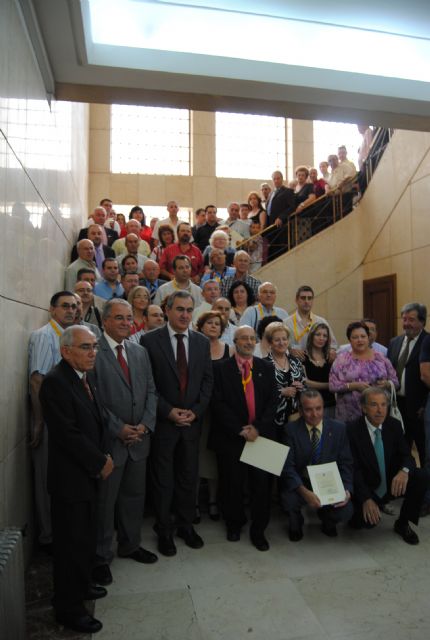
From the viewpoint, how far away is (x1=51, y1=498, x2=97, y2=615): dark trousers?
2541 millimetres

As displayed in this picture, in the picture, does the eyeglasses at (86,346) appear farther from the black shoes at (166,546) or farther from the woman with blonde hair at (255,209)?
the woman with blonde hair at (255,209)

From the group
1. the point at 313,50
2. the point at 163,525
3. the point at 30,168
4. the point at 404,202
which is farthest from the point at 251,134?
the point at 163,525

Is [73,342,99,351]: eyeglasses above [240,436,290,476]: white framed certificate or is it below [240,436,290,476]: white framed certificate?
above

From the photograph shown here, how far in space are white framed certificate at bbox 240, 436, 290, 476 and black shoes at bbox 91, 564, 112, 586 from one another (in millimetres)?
1172

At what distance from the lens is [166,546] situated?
340 centimetres

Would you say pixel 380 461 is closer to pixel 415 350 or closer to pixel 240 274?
pixel 415 350

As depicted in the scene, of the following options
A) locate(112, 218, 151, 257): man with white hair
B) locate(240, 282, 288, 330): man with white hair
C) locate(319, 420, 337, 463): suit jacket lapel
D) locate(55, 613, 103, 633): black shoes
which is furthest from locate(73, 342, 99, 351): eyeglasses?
locate(112, 218, 151, 257): man with white hair

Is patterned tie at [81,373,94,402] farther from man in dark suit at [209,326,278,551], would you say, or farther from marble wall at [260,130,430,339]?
marble wall at [260,130,430,339]

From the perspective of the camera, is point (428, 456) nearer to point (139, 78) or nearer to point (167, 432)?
point (167, 432)

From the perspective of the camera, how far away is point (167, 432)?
11.5 ft

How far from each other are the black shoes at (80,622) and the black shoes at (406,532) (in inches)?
90.1

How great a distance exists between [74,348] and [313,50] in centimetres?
321

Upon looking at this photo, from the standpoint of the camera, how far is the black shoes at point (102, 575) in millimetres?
3012

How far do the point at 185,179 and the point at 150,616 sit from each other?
13.1 meters
